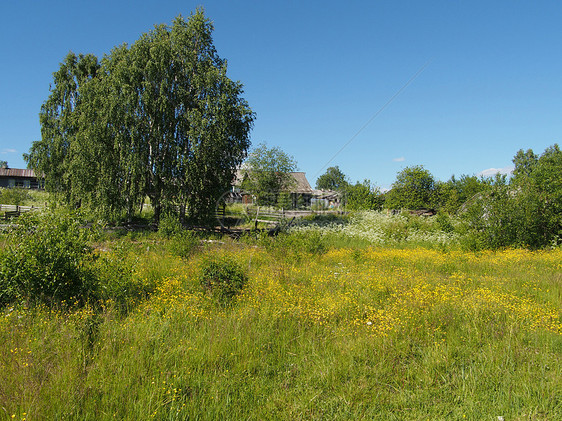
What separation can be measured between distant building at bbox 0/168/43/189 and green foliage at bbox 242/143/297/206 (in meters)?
38.0

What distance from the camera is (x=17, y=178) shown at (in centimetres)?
5278

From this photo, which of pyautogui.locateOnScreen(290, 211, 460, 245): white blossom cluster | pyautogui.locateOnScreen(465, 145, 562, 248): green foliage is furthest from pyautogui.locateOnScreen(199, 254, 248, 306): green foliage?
pyautogui.locateOnScreen(465, 145, 562, 248): green foliage

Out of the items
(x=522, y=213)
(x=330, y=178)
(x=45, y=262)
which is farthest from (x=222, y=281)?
(x=330, y=178)

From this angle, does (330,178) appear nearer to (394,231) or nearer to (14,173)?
(14,173)

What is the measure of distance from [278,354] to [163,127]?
16.8 metres

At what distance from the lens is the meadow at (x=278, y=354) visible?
3.17 m

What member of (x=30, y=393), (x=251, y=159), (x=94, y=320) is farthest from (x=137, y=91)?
(x=251, y=159)

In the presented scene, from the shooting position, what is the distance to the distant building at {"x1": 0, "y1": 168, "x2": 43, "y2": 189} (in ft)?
170

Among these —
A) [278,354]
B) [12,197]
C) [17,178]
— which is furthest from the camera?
[17,178]

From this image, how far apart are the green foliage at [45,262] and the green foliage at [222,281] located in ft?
6.65

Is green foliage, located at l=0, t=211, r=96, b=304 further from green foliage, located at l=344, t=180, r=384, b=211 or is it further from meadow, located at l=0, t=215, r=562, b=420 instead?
green foliage, located at l=344, t=180, r=384, b=211

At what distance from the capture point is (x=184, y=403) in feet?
10.5

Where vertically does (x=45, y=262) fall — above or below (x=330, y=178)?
below

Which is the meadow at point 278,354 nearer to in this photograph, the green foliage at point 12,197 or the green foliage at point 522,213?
the green foliage at point 522,213
